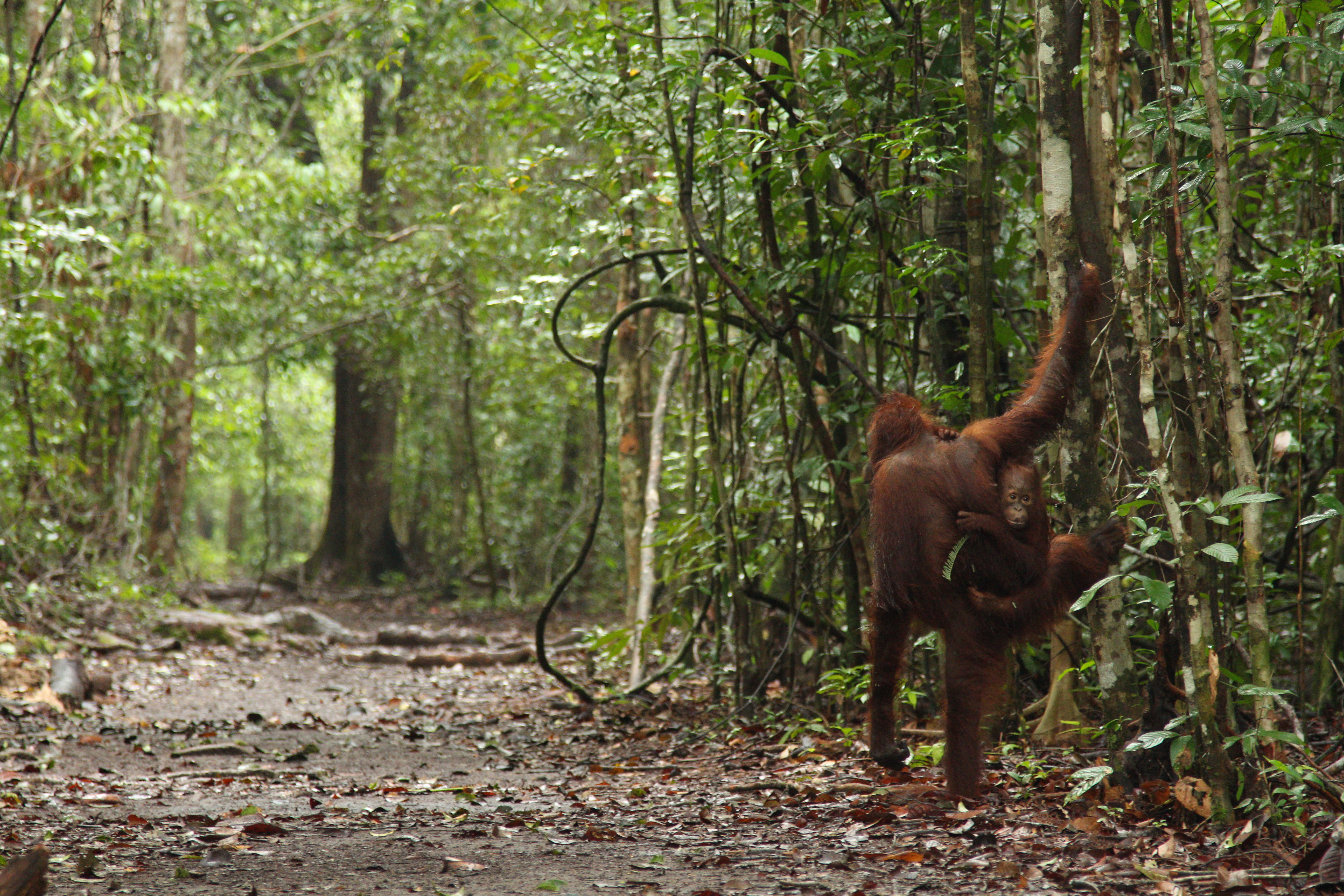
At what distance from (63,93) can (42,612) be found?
5.03 m

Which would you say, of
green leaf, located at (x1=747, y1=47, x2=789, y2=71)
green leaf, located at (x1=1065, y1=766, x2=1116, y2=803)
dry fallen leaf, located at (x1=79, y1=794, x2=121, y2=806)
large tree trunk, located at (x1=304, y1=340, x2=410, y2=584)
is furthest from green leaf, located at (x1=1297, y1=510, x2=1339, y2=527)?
large tree trunk, located at (x1=304, y1=340, x2=410, y2=584)

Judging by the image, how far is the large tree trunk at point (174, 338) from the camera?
12117 mm

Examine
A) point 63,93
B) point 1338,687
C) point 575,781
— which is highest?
point 63,93

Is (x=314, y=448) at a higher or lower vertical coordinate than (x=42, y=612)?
higher

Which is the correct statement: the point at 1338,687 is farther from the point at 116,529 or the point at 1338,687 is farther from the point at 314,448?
the point at 314,448

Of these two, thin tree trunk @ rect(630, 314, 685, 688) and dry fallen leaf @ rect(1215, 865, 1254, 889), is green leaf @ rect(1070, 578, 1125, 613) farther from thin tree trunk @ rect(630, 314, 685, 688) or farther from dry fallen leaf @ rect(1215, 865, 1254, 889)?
thin tree trunk @ rect(630, 314, 685, 688)

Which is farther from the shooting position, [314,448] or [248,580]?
[314,448]

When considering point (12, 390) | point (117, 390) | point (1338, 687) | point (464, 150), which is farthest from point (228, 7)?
point (1338, 687)

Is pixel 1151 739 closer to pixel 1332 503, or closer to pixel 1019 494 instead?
pixel 1332 503

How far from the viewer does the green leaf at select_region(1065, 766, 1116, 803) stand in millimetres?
3361

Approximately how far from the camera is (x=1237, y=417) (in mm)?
3051

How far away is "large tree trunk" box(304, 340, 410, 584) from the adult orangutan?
569 inches

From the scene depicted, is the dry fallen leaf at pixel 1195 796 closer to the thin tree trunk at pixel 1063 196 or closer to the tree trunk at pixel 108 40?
the thin tree trunk at pixel 1063 196

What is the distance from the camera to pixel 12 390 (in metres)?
9.01
